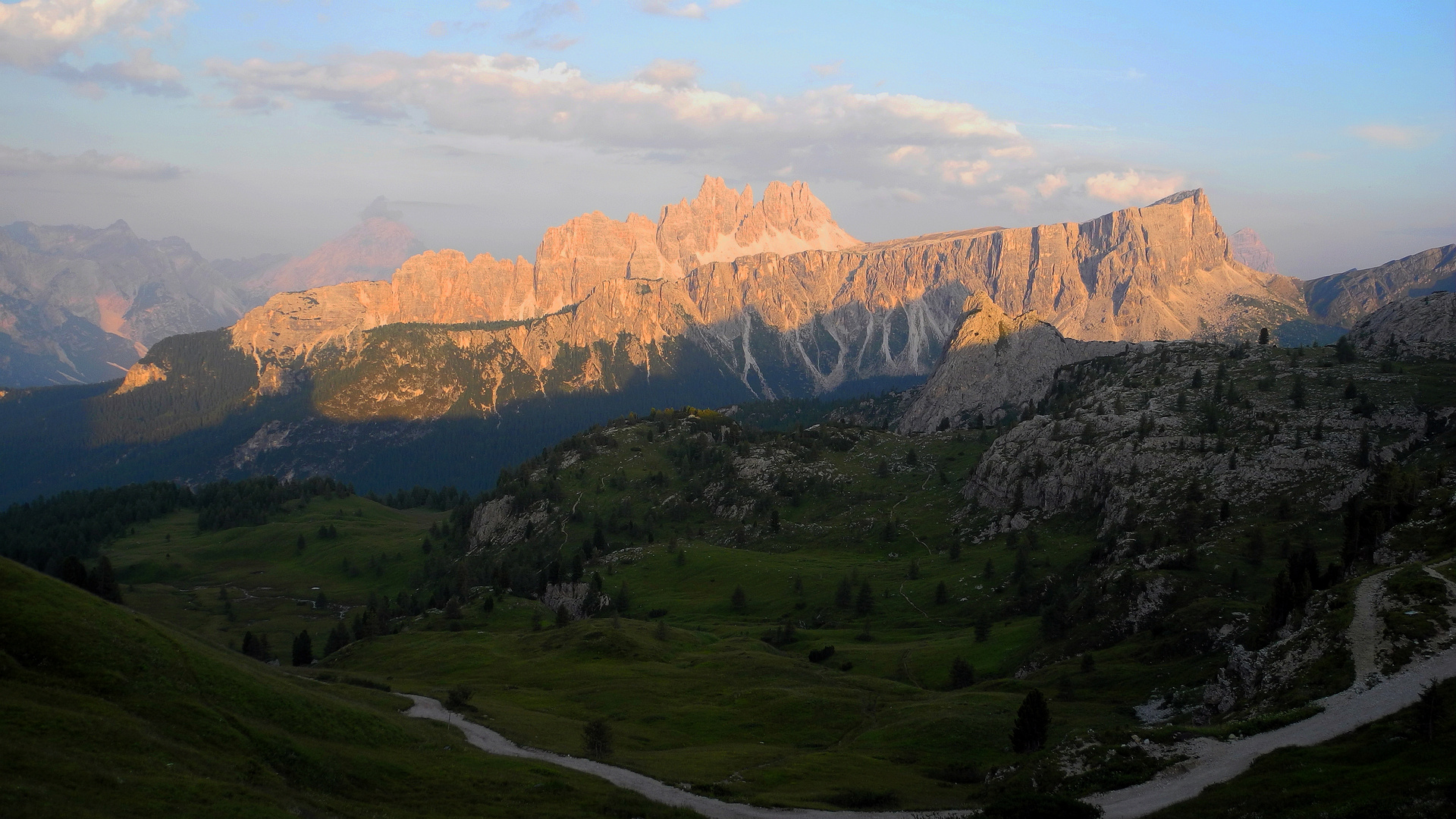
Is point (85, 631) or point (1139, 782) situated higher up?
point (85, 631)

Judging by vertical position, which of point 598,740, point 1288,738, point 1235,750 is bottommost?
point 598,740

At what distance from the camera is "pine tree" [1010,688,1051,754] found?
8306 centimetres

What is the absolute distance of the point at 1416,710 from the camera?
55031 mm

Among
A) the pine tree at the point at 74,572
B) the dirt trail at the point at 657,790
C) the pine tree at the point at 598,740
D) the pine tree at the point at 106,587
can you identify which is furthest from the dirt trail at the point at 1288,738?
the pine tree at the point at 106,587

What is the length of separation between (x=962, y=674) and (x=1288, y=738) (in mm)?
67540

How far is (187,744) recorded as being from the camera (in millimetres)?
56844

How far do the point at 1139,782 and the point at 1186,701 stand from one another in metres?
36.2

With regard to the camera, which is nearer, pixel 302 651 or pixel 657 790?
pixel 657 790

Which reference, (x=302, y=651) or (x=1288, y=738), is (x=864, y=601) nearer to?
(x=302, y=651)

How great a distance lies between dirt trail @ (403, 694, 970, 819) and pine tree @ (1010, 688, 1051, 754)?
1728 cm

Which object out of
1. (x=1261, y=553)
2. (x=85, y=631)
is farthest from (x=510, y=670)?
(x=1261, y=553)

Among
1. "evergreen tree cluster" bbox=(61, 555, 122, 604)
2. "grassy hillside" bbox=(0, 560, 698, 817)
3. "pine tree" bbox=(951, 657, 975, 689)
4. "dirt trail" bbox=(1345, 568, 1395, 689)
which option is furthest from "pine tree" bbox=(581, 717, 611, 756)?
"evergreen tree cluster" bbox=(61, 555, 122, 604)

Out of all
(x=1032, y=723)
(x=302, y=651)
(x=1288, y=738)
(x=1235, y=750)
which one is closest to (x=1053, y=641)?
(x=1032, y=723)

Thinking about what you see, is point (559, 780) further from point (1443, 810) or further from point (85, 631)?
point (1443, 810)
